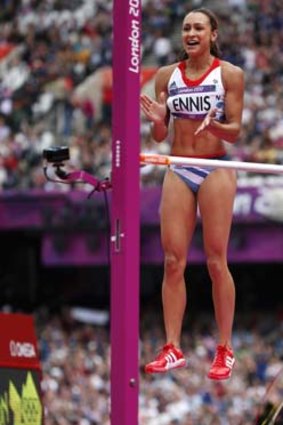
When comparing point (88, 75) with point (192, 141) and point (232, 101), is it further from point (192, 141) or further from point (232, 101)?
point (232, 101)

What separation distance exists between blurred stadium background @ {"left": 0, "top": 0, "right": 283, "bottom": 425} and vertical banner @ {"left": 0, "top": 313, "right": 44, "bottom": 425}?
7.67 m

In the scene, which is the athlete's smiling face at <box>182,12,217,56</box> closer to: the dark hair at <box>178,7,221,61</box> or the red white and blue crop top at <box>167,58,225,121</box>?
the dark hair at <box>178,7,221,61</box>

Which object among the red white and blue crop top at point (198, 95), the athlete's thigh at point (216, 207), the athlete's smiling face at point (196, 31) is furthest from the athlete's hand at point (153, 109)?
the athlete's thigh at point (216, 207)

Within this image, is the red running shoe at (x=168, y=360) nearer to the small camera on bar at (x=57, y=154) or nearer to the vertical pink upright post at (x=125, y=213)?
the vertical pink upright post at (x=125, y=213)

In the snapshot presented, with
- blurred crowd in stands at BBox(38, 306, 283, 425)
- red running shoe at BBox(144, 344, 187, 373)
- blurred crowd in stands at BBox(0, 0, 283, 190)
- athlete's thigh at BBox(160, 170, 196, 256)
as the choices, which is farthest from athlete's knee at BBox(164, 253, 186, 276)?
blurred crowd in stands at BBox(0, 0, 283, 190)

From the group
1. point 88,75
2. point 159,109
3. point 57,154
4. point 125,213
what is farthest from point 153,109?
point 88,75

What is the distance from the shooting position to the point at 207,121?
357 inches

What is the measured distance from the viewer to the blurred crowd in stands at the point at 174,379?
18542 mm

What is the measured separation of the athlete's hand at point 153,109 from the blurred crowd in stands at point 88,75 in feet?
36.6

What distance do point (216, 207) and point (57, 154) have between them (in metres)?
1.17

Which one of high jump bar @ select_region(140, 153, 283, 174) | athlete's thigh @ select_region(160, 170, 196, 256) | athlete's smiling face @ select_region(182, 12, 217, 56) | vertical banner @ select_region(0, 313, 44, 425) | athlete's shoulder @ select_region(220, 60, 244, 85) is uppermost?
athlete's smiling face @ select_region(182, 12, 217, 56)

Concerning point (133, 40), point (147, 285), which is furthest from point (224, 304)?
point (147, 285)

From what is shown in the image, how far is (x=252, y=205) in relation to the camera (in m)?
20.8

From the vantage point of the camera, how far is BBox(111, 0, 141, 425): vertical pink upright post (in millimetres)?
8336
